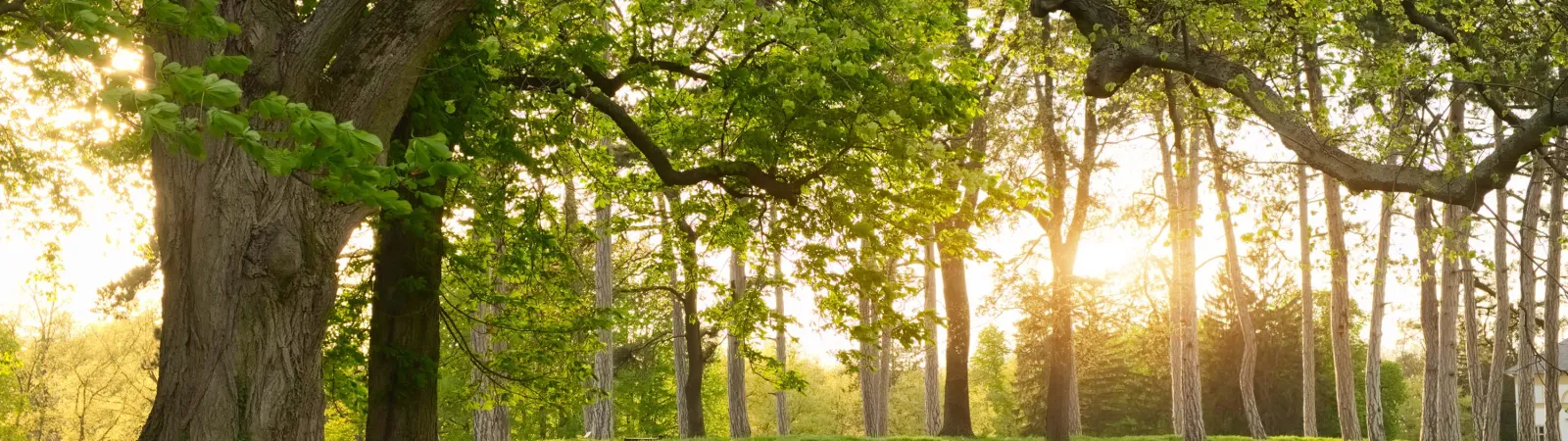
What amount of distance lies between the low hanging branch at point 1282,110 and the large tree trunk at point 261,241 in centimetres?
532

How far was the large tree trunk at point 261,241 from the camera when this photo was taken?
5633 millimetres

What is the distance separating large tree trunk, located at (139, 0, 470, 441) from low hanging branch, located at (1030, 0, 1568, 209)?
5318 millimetres

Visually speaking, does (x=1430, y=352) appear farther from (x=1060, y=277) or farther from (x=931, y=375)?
(x=931, y=375)

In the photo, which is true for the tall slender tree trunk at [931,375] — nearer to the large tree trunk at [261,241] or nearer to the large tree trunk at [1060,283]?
the large tree trunk at [1060,283]

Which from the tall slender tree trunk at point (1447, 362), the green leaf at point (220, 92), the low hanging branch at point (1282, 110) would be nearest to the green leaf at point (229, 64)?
the green leaf at point (220, 92)

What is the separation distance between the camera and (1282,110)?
8078 millimetres

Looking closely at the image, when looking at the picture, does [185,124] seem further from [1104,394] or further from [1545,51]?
[1104,394]

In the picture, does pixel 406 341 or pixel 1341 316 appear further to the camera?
pixel 1341 316

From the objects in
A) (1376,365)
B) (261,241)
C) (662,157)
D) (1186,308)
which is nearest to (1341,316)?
(1376,365)

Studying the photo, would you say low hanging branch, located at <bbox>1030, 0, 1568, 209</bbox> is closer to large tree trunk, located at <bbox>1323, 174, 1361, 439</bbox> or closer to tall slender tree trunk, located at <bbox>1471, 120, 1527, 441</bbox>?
large tree trunk, located at <bbox>1323, 174, 1361, 439</bbox>

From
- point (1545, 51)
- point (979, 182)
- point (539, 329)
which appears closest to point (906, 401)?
point (1545, 51)

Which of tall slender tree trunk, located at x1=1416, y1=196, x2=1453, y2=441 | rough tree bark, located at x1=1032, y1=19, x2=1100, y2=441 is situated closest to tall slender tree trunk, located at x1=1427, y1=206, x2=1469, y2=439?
tall slender tree trunk, located at x1=1416, y1=196, x2=1453, y2=441

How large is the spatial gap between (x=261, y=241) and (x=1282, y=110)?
681 centimetres

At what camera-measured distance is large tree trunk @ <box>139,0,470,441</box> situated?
18.5 ft
